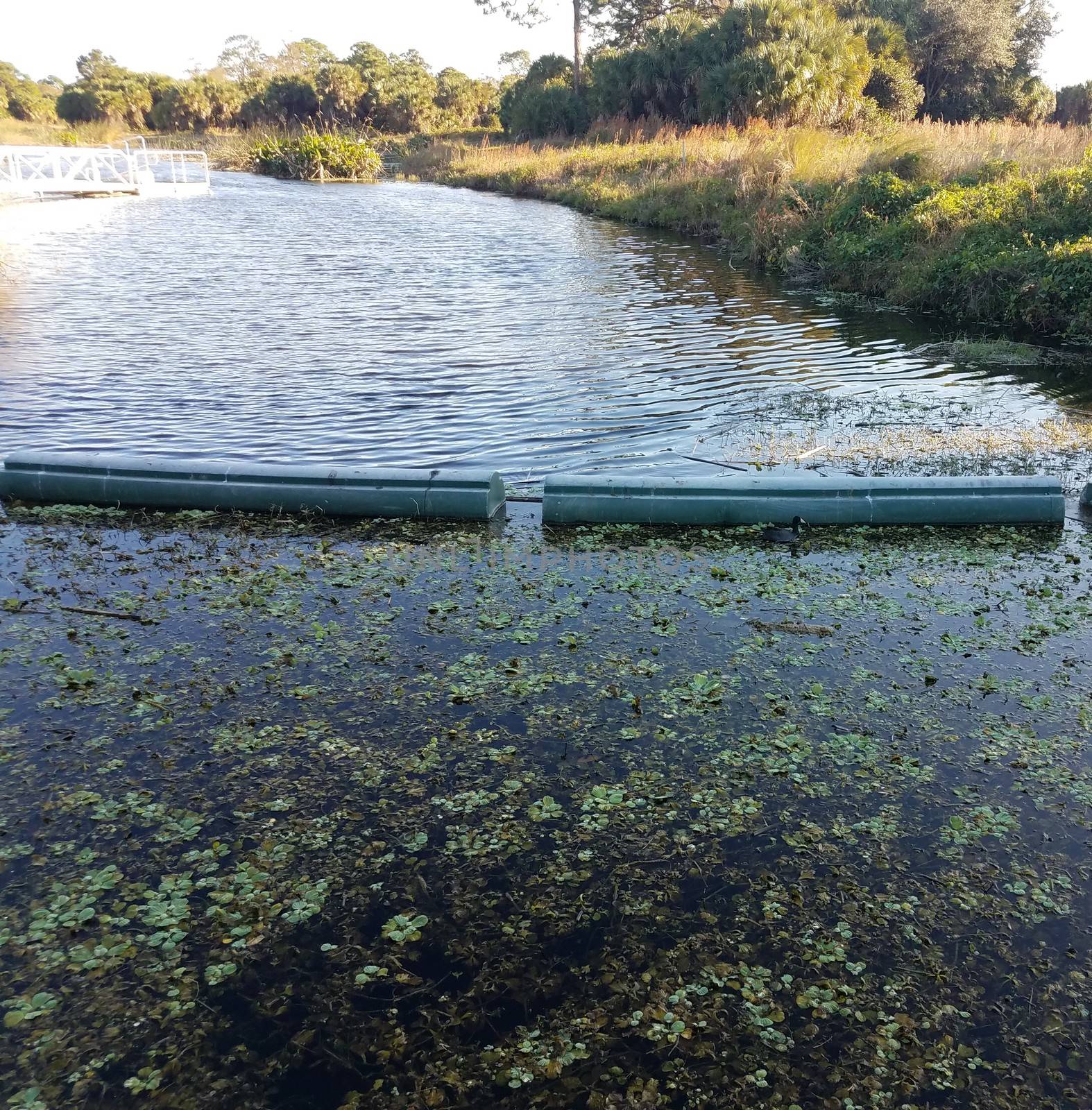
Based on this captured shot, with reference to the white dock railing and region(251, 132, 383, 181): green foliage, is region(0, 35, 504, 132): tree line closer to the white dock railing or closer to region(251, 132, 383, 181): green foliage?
region(251, 132, 383, 181): green foliage

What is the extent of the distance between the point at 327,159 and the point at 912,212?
3009 cm

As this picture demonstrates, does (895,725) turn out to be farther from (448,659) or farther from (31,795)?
(31,795)

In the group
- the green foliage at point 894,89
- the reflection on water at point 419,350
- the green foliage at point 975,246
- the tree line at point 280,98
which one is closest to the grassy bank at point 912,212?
the green foliage at point 975,246

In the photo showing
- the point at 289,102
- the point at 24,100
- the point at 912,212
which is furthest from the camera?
the point at 24,100

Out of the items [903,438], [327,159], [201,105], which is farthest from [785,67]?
[201,105]

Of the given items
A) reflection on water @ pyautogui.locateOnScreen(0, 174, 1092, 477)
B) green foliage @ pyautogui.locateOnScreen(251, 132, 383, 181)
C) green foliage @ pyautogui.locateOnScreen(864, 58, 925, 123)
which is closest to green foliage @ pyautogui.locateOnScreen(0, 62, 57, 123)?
green foliage @ pyautogui.locateOnScreen(251, 132, 383, 181)

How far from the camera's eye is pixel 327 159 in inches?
1531

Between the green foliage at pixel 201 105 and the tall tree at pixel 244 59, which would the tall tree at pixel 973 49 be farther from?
the tall tree at pixel 244 59

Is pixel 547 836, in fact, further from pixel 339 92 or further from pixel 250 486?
pixel 339 92

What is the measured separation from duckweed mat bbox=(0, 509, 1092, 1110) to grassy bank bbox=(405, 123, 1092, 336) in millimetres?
8185

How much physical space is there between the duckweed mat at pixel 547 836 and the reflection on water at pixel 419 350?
9.83ft

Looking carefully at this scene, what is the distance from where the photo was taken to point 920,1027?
296cm

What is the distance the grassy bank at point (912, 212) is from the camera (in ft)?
42.1

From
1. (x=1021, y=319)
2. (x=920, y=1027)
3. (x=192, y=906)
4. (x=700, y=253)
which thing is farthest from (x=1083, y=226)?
(x=192, y=906)
